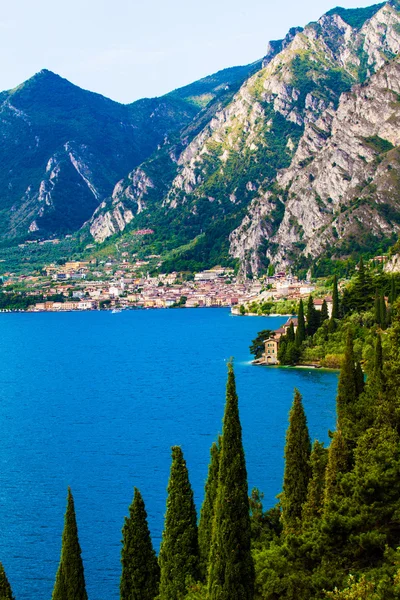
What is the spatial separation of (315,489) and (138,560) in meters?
5.18

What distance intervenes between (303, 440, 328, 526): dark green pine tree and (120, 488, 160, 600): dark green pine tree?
4.13m

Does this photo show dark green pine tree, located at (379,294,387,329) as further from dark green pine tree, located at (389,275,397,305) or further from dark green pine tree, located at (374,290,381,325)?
dark green pine tree, located at (389,275,397,305)

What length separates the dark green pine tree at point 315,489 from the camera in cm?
2012

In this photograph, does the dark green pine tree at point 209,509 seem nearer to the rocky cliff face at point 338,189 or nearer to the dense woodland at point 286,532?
the dense woodland at point 286,532

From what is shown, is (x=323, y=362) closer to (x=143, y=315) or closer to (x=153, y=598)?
(x=153, y=598)

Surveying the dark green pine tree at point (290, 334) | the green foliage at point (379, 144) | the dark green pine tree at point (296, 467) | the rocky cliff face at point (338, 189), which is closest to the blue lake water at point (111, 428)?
the dark green pine tree at point (290, 334)

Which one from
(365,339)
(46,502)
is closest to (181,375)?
(365,339)

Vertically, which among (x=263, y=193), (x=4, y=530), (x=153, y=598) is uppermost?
(x=263, y=193)

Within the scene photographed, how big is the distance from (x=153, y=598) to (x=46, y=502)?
1725 cm

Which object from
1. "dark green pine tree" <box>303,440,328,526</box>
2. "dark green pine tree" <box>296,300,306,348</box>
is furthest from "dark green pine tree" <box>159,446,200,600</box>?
"dark green pine tree" <box>296,300,306,348</box>

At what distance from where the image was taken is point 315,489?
2034 cm

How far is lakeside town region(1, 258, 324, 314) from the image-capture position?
160250 millimetres

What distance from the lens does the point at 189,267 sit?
194 metres

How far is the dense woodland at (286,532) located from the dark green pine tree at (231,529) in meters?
0.02
